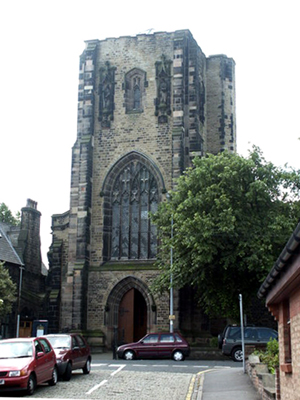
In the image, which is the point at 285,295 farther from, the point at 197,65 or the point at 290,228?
the point at 197,65

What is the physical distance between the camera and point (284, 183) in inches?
1206

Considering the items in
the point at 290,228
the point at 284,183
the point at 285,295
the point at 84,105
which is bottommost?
the point at 285,295

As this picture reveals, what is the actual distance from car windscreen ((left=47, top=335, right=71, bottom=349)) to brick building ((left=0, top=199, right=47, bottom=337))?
2225cm

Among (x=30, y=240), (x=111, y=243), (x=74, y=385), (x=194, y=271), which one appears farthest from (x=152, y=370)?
(x=30, y=240)

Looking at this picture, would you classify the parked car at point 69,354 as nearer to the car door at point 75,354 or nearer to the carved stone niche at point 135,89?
the car door at point 75,354

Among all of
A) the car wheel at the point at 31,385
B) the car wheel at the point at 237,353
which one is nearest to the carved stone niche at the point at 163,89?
the car wheel at the point at 237,353

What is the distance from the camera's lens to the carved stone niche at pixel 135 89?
127 feet

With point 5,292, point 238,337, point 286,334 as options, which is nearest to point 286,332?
point 286,334

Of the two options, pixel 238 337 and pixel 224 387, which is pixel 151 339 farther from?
pixel 224 387

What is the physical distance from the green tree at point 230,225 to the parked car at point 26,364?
1228 centimetres

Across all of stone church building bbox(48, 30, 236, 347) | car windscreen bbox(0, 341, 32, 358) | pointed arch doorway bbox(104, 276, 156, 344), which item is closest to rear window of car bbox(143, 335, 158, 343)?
stone church building bbox(48, 30, 236, 347)

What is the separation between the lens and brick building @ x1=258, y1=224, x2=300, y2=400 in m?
7.75

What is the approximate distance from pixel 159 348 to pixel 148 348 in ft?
1.55

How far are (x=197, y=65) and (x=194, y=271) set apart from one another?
14.1 metres
